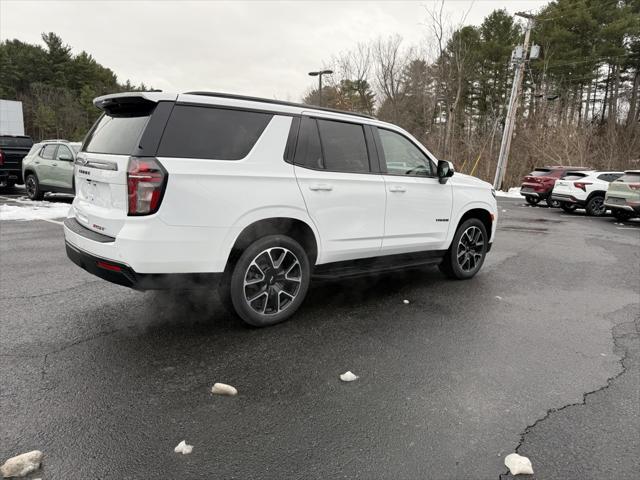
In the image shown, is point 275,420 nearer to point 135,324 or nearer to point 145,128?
point 135,324

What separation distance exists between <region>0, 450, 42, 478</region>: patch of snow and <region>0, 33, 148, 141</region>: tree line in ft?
201

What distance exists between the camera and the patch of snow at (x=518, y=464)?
2156 millimetres

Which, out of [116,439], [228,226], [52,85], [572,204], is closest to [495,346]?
[228,226]

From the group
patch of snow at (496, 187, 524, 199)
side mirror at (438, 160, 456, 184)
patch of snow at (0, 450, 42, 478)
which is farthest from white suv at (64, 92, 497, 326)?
patch of snow at (496, 187, 524, 199)

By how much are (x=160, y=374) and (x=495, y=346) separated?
8.71ft

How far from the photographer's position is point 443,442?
7.82 ft

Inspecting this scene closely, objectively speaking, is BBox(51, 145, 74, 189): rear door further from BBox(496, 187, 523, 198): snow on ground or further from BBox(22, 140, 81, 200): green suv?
BBox(496, 187, 523, 198): snow on ground

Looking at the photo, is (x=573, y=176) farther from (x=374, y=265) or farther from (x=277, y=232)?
(x=277, y=232)

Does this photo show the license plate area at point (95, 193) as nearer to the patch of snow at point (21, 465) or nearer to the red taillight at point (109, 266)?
the red taillight at point (109, 266)

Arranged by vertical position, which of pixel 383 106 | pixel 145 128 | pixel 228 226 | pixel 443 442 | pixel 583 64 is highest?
pixel 583 64

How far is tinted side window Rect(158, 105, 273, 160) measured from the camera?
3.29 m

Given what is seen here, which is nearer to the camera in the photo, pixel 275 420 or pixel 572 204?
pixel 275 420

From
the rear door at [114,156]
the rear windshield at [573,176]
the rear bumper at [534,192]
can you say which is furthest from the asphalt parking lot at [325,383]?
the rear bumper at [534,192]

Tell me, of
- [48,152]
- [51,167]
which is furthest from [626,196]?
[48,152]
